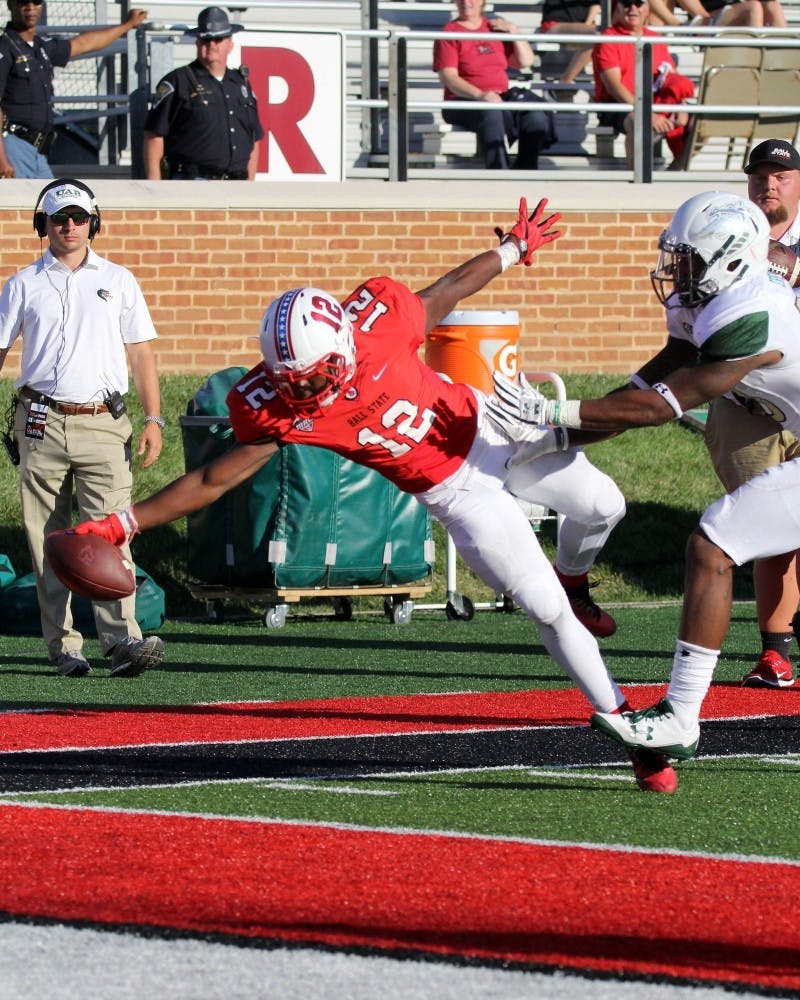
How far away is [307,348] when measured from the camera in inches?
199

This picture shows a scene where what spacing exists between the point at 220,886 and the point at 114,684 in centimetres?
382

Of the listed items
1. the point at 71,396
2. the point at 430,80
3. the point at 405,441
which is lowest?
the point at 71,396

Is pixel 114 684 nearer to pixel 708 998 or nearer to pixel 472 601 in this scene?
pixel 472 601

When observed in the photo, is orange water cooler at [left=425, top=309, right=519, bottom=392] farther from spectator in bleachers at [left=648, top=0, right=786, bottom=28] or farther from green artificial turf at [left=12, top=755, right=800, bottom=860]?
spectator in bleachers at [left=648, top=0, right=786, bottom=28]

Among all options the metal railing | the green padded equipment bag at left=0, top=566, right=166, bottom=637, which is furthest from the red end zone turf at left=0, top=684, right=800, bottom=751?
the metal railing

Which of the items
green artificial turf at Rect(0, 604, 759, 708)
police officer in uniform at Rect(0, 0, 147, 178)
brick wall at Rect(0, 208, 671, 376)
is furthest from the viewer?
brick wall at Rect(0, 208, 671, 376)

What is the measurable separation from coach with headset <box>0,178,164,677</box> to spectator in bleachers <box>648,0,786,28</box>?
8660 mm

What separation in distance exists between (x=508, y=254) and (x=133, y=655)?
2.70m

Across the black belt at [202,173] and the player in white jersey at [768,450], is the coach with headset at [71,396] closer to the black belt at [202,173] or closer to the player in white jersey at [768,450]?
the player in white jersey at [768,450]

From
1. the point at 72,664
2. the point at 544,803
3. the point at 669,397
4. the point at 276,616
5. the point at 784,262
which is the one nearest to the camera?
the point at 544,803

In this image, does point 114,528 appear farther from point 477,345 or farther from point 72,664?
point 477,345

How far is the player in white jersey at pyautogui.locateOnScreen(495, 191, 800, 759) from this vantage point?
16.9 feet

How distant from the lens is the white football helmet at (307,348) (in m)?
5.05

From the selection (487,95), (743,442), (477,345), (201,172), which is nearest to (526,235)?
(743,442)
